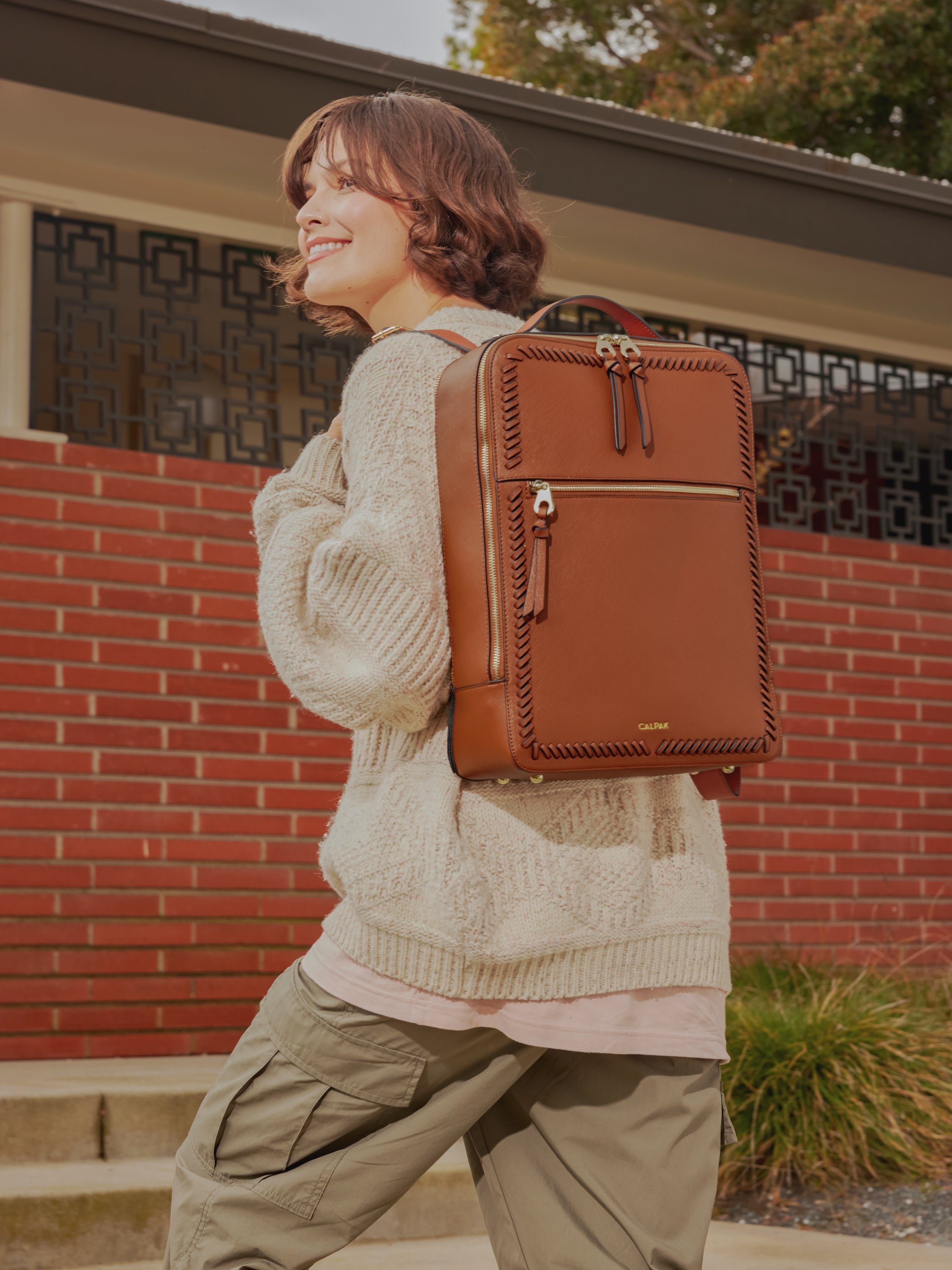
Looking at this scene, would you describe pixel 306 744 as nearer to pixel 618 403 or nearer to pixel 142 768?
pixel 142 768

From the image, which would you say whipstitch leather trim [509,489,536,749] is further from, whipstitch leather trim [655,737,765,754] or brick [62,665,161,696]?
brick [62,665,161,696]

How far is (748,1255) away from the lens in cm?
348

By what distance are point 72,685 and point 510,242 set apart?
10.3 feet

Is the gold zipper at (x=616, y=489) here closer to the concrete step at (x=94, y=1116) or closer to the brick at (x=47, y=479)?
the concrete step at (x=94, y=1116)

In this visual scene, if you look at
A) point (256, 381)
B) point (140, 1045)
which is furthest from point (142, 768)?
point (256, 381)

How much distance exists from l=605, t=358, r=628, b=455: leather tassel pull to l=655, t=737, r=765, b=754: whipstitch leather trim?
1.03ft

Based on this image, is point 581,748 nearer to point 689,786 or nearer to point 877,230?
point 689,786

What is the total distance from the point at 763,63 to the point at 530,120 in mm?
11643

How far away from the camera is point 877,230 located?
16.6 feet

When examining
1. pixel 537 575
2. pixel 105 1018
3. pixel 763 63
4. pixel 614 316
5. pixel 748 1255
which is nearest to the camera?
pixel 537 575

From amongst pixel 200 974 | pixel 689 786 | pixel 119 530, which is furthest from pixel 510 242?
pixel 200 974

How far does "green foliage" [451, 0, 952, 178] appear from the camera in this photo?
14.7 metres

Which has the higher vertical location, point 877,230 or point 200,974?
point 877,230

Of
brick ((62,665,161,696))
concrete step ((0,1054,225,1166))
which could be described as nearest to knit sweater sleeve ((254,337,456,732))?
concrete step ((0,1054,225,1166))
